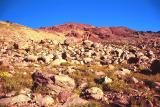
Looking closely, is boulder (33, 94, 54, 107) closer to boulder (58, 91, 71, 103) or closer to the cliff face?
boulder (58, 91, 71, 103)

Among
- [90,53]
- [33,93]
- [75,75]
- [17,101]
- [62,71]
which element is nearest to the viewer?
[17,101]

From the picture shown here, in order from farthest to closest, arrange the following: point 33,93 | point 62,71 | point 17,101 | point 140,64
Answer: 1. point 140,64
2. point 62,71
3. point 33,93
4. point 17,101

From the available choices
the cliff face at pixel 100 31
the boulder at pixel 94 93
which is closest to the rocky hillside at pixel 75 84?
the boulder at pixel 94 93

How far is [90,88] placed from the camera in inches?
606

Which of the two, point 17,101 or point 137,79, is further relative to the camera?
point 137,79

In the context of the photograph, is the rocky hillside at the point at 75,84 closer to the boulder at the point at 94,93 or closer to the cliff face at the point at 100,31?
the boulder at the point at 94,93

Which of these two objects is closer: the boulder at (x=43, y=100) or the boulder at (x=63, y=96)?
the boulder at (x=43, y=100)

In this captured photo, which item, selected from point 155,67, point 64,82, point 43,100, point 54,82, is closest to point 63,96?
point 43,100

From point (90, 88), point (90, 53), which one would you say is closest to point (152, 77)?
point (90, 88)

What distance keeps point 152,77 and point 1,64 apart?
8.69 meters

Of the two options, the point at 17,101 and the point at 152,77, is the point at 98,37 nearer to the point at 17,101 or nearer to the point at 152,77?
the point at 152,77

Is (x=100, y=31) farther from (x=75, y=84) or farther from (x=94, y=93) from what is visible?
(x=94, y=93)

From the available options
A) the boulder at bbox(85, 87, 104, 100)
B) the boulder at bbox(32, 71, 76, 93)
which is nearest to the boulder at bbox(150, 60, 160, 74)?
the boulder at bbox(85, 87, 104, 100)

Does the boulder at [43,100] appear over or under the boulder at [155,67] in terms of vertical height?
under
